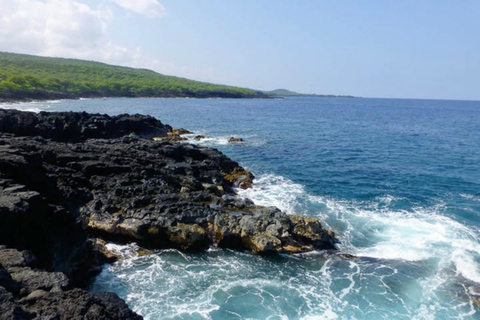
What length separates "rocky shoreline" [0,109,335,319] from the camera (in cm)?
1168

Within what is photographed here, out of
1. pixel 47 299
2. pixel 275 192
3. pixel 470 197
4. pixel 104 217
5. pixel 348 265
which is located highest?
pixel 47 299

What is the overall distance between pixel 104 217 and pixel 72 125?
34613mm

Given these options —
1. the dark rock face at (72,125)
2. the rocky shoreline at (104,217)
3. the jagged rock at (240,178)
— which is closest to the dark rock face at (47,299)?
the rocky shoreline at (104,217)

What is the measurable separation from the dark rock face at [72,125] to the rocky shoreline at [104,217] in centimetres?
1423

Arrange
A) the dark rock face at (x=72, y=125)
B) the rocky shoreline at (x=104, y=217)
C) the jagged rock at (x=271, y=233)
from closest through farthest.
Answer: the rocky shoreline at (x=104, y=217) → the jagged rock at (x=271, y=233) → the dark rock face at (x=72, y=125)

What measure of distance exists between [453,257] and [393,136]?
59.6m

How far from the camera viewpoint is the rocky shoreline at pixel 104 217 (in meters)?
11.7

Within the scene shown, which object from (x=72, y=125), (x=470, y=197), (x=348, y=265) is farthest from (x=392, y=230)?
(x=72, y=125)

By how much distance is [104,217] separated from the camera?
25.7 metres

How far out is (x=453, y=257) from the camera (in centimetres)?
2383

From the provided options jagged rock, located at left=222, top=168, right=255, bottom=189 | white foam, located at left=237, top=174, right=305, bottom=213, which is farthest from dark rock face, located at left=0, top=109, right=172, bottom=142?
white foam, located at left=237, top=174, right=305, bottom=213

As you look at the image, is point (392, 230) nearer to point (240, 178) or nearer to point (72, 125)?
point (240, 178)

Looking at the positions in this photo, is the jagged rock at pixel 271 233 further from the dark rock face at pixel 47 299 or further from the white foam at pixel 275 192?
the dark rock face at pixel 47 299

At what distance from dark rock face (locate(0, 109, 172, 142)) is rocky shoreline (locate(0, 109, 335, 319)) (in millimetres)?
14231
